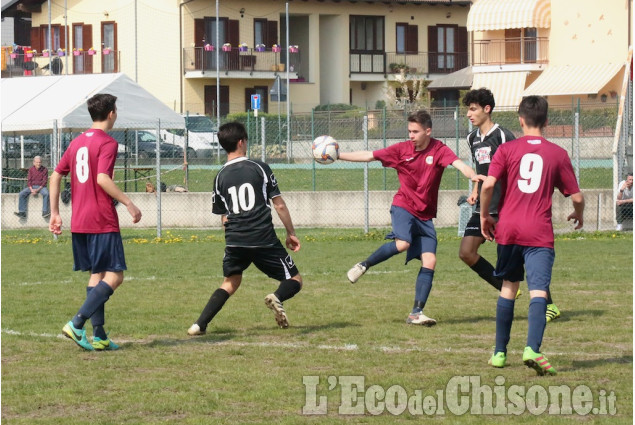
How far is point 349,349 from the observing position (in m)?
8.95

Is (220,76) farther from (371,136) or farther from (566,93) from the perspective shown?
(371,136)

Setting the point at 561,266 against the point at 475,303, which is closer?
the point at 475,303

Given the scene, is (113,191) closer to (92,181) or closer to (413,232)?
(92,181)

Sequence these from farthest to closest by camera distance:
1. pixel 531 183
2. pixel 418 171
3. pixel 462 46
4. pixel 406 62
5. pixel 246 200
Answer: pixel 462 46 → pixel 406 62 → pixel 418 171 → pixel 246 200 → pixel 531 183

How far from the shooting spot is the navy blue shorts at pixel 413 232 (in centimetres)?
1051

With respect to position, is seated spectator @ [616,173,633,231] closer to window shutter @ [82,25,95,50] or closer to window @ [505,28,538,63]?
window @ [505,28,538,63]

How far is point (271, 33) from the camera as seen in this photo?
59906mm

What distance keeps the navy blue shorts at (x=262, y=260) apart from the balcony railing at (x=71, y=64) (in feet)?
161

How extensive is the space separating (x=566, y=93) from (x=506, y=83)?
537 cm

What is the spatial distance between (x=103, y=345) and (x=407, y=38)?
56589 millimetres

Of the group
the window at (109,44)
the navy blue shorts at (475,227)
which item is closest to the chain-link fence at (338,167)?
the navy blue shorts at (475,227)

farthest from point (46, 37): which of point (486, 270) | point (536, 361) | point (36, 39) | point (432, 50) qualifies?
point (536, 361)

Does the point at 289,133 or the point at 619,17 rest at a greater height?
the point at 619,17

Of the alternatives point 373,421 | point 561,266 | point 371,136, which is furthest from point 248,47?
point 373,421
